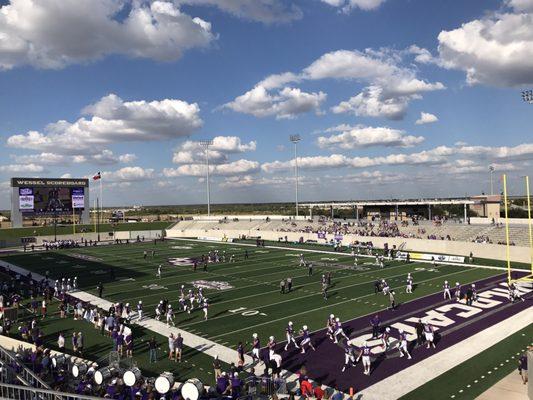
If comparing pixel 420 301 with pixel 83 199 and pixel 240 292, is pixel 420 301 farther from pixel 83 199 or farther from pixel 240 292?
pixel 83 199

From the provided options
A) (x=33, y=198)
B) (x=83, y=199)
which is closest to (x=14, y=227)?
(x=33, y=198)

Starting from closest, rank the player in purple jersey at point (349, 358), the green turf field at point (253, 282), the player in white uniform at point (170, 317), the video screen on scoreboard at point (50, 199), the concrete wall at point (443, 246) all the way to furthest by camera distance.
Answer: the player in purple jersey at point (349, 358)
the player in white uniform at point (170, 317)
the green turf field at point (253, 282)
the concrete wall at point (443, 246)
the video screen on scoreboard at point (50, 199)

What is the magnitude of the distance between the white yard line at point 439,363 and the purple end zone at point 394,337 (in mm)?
274

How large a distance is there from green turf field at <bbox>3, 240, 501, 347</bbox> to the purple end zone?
1390 millimetres

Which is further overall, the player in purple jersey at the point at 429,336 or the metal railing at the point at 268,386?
the player in purple jersey at the point at 429,336

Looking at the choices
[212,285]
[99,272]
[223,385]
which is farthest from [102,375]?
[99,272]

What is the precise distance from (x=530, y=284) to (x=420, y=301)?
7984mm

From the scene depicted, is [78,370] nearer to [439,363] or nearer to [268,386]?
[268,386]

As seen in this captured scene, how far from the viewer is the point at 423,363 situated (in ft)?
49.8

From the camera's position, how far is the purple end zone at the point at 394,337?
47.0ft

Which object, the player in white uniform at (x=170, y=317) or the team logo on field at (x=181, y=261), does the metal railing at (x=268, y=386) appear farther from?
the team logo on field at (x=181, y=261)

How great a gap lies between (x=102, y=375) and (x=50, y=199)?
66.8 metres

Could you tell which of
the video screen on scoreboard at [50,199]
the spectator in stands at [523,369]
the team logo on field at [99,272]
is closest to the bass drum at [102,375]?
the spectator in stands at [523,369]

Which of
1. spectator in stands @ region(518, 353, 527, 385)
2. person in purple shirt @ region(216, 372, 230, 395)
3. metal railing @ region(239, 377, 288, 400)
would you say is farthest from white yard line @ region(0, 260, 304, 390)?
spectator in stands @ region(518, 353, 527, 385)
